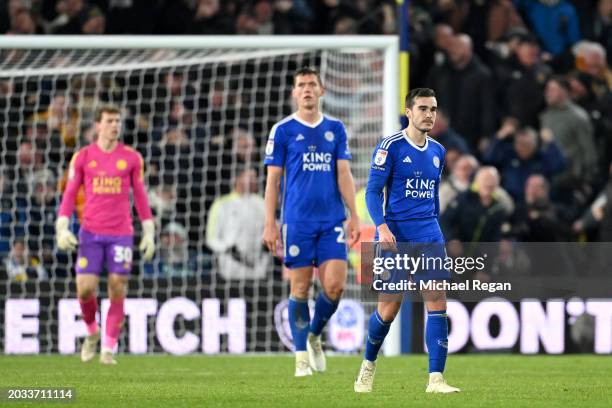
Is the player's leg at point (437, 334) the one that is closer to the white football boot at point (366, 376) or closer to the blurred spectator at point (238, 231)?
the white football boot at point (366, 376)

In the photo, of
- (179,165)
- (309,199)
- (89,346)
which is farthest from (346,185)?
(179,165)

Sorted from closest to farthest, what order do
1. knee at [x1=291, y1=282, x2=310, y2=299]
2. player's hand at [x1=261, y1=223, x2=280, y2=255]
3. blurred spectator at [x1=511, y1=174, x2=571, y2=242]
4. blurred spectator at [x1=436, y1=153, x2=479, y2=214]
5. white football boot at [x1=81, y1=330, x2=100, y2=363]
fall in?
player's hand at [x1=261, y1=223, x2=280, y2=255], knee at [x1=291, y1=282, x2=310, y2=299], white football boot at [x1=81, y1=330, x2=100, y2=363], blurred spectator at [x1=436, y1=153, x2=479, y2=214], blurred spectator at [x1=511, y1=174, x2=571, y2=242]

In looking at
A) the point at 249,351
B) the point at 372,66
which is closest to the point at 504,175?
the point at 372,66

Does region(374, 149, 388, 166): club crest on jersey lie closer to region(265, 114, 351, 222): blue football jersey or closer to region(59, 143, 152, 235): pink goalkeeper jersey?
region(265, 114, 351, 222): blue football jersey

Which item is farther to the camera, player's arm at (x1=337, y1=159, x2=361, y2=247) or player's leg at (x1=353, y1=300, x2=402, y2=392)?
player's arm at (x1=337, y1=159, x2=361, y2=247)

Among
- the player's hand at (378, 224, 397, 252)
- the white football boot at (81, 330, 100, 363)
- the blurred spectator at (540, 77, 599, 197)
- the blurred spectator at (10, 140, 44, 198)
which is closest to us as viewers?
the player's hand at (378, 224, 397, 252)

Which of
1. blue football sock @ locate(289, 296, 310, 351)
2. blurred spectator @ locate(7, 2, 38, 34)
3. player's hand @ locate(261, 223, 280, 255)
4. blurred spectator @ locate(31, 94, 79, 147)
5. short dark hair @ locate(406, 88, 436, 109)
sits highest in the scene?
blurred spectator @ locate(7, 2, 38, 34)

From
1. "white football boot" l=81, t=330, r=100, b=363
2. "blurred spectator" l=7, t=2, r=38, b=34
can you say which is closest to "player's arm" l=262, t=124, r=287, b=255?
"white football boot" l=81, t=330, r=100, b=363

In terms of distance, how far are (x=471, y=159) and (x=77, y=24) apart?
5.36 metres

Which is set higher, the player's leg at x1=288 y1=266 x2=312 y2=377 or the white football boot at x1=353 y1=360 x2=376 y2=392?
the player's leg at x1=288 y1=266 x2=312 y2=377

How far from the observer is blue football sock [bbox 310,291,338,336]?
35.0ft

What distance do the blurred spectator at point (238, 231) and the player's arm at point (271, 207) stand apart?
454cm

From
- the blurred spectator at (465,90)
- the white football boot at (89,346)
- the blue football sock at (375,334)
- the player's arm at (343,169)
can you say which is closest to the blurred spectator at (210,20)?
the blurred spectator at (465,90)

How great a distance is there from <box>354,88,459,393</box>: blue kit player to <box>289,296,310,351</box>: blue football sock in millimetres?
1729
